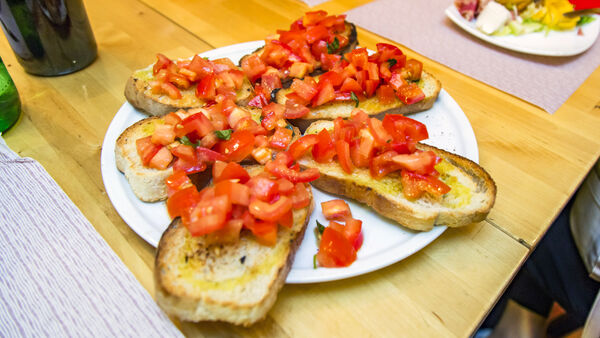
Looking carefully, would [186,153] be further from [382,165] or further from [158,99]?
[382,165]

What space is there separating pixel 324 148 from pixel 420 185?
53 cm

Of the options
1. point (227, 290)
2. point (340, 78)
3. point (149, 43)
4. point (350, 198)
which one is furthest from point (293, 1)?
point (227, 290)

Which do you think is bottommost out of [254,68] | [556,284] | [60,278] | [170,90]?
[556,284]

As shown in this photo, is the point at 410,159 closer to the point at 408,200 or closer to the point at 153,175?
the point at 408,200

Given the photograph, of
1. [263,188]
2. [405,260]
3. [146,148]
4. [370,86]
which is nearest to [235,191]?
[263,188]

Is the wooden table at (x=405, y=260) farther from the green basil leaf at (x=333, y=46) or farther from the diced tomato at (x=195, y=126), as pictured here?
the green basil leaf at (x=333, y=46)

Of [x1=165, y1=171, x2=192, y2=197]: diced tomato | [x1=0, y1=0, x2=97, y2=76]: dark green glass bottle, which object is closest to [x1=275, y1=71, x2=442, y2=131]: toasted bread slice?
[x1=165, y1=171, x2=192, y2=197]: diced tomato

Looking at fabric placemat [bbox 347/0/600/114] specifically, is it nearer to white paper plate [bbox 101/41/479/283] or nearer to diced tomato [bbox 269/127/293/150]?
white paper plate [bbox 101/41/479/283]

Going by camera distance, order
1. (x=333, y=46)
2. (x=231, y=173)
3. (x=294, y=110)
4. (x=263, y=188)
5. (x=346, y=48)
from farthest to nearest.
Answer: (x=346, y=48), (x=333, y=46), (x=294, y=110), (x=231, y=173), (x=263, y=188)

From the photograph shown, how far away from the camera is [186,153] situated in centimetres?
191

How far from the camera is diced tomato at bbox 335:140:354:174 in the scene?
195 centimetres

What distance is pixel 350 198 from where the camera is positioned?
6.61 ft

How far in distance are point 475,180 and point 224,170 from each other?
129cm

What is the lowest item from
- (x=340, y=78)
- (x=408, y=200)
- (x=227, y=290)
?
(x=227, y=290)
